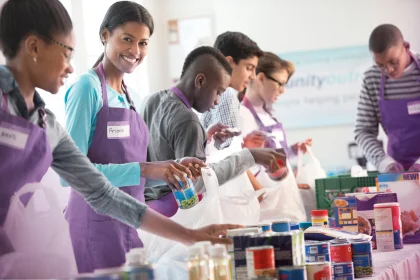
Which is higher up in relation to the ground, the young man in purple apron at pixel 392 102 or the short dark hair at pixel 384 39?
the short dark hair at pixel 384 39

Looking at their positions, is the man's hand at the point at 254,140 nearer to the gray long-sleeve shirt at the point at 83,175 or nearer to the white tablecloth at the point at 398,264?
the white tablecloth at the point at 398,264

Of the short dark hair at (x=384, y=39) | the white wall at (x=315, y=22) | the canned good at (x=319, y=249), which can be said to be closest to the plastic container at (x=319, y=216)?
the canned good at (x=319, y=249)

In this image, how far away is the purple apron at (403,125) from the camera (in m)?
Result: 4.76

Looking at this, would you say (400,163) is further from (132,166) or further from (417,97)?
(132,166)

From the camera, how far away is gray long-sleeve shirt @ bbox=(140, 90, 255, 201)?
311 centimetres

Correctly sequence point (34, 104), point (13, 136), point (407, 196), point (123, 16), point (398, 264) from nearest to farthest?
point (13, 136)
point (34, 104)
point (123, 16)
point (398, 264)
point (407, 196)

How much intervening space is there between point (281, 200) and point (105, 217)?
1785 millimetres

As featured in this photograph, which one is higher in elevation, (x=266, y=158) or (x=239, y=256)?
(x=266, y=158)

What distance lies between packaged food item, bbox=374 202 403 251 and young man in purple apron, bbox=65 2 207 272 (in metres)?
1.07

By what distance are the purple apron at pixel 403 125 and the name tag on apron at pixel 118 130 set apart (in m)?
2.46

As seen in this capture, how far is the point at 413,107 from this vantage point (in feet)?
15.6

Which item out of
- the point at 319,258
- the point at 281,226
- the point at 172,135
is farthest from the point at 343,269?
the point at 172,135

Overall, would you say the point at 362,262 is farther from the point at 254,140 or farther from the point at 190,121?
the point at 254,140

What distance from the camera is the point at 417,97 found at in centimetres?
471
